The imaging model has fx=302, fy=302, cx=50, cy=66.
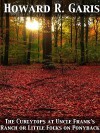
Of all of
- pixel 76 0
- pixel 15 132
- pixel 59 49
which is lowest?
pixel 15 132

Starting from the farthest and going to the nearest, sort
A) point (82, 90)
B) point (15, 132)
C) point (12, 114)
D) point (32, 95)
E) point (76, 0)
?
point (76, 0), point (82, 90), point (32, 95), point (12, 114), point (15, 132)

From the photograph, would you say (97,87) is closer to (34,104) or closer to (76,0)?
(34,104)

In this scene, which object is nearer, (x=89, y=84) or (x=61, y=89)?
(x=61, y=89)

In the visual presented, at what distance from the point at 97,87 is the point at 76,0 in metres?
19.4

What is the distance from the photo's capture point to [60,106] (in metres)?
10.0

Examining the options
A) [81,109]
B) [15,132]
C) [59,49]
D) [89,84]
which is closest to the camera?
[15,132]

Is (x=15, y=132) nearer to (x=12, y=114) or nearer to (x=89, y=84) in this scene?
(x=12, y=114)

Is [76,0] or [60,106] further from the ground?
[76,0]

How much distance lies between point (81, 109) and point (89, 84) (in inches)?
223

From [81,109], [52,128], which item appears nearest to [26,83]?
[81,109]

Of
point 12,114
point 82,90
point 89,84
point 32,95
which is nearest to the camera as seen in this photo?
point 12,114

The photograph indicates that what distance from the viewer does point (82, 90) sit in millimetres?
13266

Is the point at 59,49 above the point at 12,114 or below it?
above

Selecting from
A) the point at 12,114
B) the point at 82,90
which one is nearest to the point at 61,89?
the point at 82,90
